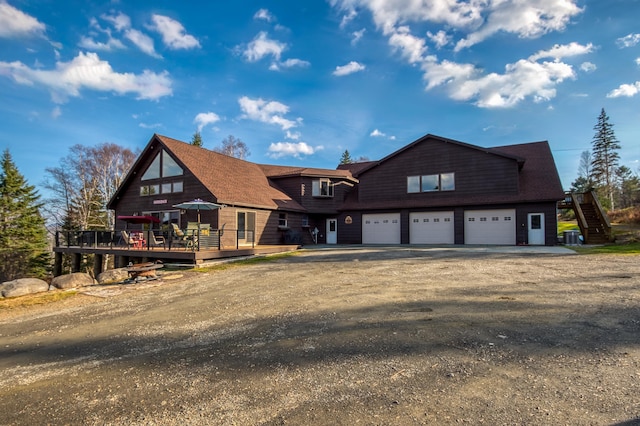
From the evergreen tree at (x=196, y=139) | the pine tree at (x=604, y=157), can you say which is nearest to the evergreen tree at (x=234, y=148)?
the evergreen tree at (x=196, y=139)

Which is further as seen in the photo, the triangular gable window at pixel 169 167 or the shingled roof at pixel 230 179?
the triangular gable window at pixel 169 167

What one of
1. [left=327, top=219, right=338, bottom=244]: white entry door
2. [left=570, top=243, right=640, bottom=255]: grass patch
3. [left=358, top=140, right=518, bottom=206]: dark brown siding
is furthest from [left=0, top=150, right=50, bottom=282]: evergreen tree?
[left=570, top=243, right=640, bottom=255]: grass patch

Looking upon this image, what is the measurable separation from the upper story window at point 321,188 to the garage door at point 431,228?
632cm

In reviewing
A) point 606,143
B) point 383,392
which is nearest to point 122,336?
point 383,392

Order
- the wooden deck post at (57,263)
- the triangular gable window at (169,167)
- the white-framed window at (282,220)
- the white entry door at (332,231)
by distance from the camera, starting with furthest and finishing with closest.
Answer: the white entry door at (332,231) < the white-framed window at (282,220) < the triangular gable window at (169,167) < the wooden deck post at (57,263)

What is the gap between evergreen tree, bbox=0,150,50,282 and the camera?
29375 millimetres

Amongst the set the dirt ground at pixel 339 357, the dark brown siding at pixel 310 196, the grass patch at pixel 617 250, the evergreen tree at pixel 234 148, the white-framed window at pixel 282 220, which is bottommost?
the dirt ground at pixel 339 357

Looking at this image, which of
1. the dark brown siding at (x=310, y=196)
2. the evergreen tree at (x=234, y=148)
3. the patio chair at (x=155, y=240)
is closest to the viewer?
the patio chair at (x=155, y=240)

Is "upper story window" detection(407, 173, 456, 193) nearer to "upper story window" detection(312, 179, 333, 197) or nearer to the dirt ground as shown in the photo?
"upper story window" detection(312, 179, 333, 197)

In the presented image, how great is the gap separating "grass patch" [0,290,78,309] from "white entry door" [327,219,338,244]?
17551 mm

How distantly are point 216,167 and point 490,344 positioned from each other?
20347 millimetres

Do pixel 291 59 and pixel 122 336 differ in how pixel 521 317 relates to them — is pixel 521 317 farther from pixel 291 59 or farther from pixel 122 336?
pixel 291 59

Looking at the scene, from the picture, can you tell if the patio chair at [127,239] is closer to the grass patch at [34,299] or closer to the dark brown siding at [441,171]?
the grass patch at [34,299]

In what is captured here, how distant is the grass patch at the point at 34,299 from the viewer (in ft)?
25.6
